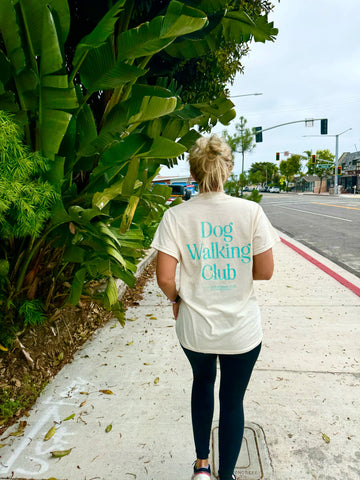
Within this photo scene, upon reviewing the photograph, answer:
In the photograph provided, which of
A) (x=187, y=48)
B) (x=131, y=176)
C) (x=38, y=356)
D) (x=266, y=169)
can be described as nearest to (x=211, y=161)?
(x=131, y=176)

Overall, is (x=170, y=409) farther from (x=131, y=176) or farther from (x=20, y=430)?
(x=131, y=176)

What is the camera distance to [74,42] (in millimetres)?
4785

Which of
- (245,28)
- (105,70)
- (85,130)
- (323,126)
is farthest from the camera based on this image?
(323,126)

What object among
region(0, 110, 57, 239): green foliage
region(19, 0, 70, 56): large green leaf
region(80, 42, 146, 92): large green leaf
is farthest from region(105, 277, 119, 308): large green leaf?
region(19, 0, 70, 56): large green leaf

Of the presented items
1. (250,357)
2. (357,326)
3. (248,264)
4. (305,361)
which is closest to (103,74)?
(248,264)

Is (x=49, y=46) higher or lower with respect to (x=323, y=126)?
lower

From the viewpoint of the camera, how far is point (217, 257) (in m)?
1.86

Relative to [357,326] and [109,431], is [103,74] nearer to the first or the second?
[109,431]

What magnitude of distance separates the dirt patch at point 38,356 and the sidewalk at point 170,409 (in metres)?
0.11

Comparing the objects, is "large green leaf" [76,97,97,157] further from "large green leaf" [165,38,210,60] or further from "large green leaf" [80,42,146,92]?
"large green leaf" [165,38,210,60]

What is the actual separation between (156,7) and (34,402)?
4.80 meters

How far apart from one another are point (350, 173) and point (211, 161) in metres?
72.6

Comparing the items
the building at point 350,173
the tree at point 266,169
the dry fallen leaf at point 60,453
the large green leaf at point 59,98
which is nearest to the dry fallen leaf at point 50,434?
the dry fallen leaf at point 60,453

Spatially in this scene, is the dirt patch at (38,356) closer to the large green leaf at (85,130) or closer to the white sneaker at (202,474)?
the white sneaker at (202,474)
